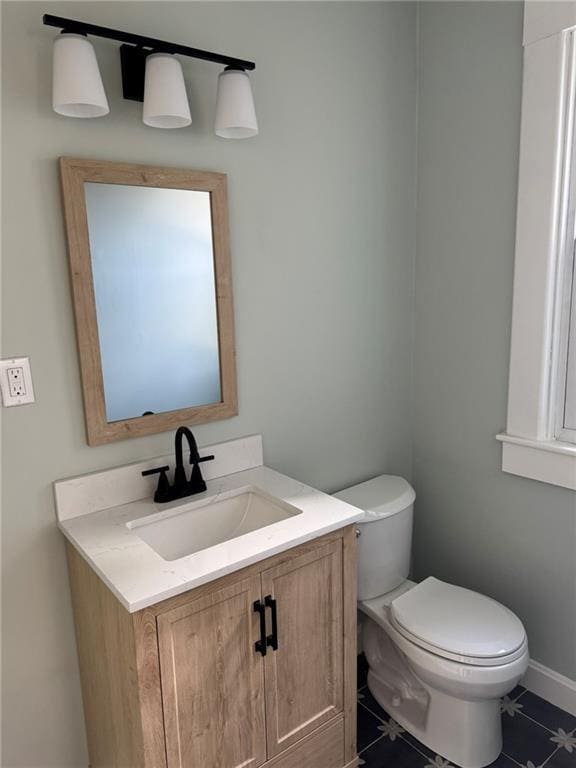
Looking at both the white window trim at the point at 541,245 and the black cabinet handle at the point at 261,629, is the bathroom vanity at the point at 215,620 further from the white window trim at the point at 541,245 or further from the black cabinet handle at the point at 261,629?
the white window trim at the point at 541,245

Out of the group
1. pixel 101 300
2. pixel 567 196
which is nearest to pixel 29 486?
pixel 101 300

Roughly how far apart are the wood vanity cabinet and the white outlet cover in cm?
42

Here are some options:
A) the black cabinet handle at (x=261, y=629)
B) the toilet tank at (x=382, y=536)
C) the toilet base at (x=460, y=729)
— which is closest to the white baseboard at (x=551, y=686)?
the toilet base at (x=460, y=729)

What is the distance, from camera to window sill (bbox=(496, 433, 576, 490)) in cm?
188

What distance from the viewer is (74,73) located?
50.9 inches

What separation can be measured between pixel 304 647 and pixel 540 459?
40.9 inches

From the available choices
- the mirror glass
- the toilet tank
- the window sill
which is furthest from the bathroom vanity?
the window sill

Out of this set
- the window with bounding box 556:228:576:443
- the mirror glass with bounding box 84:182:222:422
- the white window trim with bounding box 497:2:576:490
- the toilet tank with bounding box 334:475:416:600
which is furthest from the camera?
the toilet tank with bounding box 334:475:416:600

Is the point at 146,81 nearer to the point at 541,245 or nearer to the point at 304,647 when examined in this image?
the point at 541,245

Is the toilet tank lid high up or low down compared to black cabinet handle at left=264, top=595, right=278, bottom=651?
up

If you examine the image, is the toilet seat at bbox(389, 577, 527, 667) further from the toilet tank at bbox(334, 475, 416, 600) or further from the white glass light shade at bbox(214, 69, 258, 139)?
the white glass light shade at bbox(214, 69, 258, 139)

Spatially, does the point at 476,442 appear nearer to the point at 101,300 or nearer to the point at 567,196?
the point at 567,196

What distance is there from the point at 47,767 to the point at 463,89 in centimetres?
258

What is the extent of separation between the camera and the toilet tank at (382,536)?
78.2 inches
